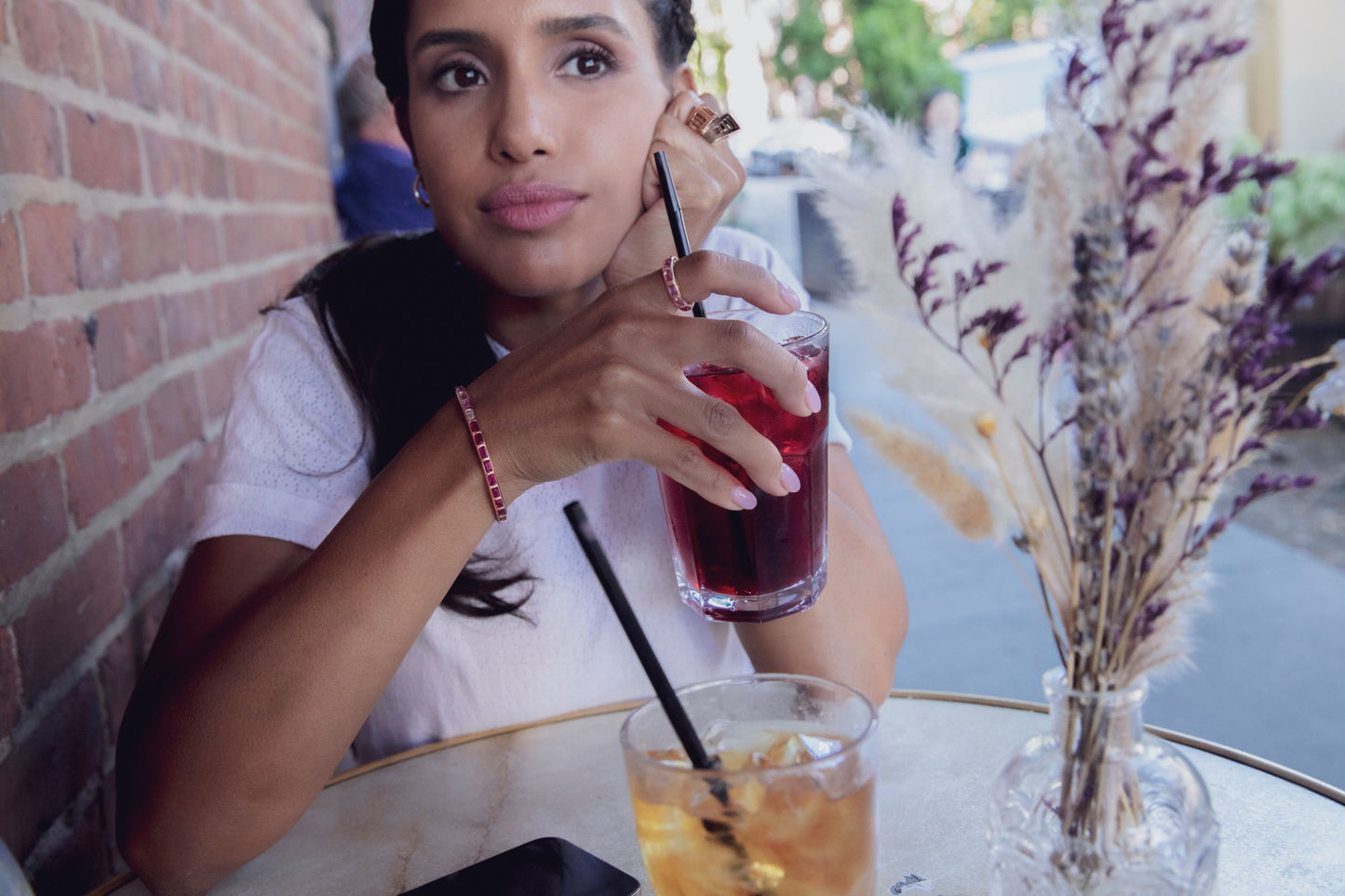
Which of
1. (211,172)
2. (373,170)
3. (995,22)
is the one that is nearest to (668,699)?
(211,172)

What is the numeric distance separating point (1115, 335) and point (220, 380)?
1.78 m

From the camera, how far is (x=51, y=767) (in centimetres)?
113

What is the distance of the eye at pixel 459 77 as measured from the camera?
1229mm

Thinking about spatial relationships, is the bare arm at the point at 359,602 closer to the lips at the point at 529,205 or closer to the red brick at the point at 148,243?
the lips at the point at 529,205

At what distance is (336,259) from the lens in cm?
152

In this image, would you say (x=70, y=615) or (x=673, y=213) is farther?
(x=70, y=615)

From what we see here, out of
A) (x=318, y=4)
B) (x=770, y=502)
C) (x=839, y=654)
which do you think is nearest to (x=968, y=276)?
(x=770, y=502)

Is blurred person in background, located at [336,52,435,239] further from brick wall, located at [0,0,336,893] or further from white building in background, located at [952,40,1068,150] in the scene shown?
white building in background, located at [952,40,1068,150]

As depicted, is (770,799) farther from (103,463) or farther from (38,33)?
(38,33)

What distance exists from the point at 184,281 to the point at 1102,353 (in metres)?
1.59

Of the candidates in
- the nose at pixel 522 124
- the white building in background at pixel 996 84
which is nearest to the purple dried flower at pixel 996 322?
the nose at pixel 522 124

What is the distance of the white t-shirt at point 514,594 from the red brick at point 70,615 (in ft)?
0.69

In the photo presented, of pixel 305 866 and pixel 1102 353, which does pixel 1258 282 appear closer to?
pixel 1102 353

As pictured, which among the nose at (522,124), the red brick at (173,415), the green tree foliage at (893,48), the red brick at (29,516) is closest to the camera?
the red brick at (29,516)
